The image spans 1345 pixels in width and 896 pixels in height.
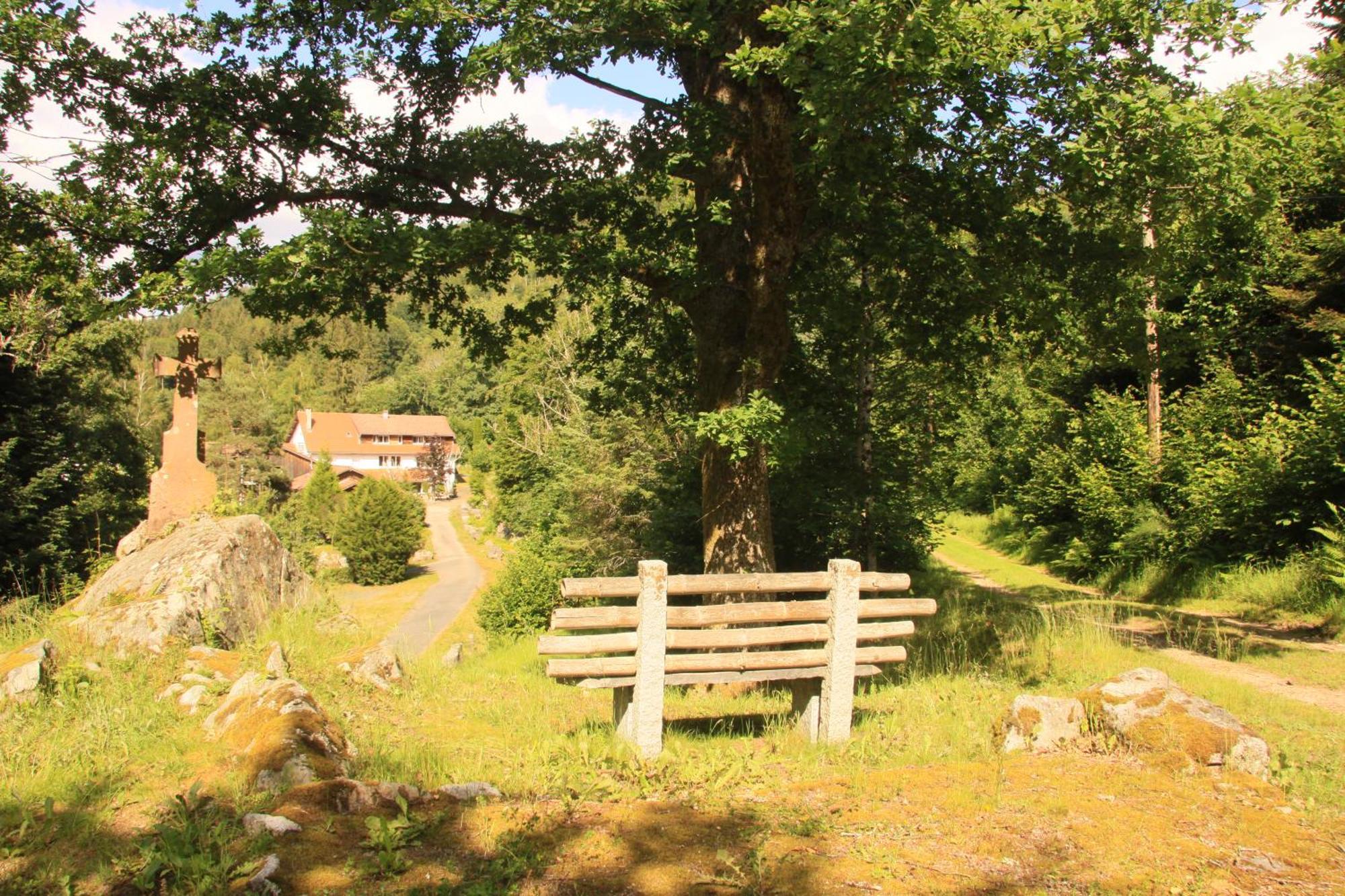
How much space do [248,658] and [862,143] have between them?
7246 millimetres

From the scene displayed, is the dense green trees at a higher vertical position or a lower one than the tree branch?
lower

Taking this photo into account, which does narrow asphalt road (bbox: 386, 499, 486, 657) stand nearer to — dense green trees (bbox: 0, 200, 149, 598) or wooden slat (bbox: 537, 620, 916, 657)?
wooden slat (bbox: 537, 620, 916, 657)

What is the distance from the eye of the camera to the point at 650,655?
572 centimetres

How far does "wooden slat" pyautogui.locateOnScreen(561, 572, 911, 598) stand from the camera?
557cm

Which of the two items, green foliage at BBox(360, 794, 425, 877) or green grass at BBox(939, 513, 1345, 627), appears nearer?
green foliage at BBox(360, 794, 425, 877)

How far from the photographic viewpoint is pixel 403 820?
4070mm

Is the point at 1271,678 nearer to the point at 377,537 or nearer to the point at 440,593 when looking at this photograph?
the point at 440,593

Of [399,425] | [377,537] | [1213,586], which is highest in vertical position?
[399,425]

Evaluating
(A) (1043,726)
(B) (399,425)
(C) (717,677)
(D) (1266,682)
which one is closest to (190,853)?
(C) (717,677)

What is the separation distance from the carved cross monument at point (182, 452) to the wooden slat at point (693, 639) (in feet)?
22.9

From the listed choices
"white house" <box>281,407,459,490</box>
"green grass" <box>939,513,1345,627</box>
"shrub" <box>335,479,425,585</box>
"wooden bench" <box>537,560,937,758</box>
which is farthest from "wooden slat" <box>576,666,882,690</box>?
"white house" <box>281,407,459,490</box>

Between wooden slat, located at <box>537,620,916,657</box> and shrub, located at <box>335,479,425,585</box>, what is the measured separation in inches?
1437

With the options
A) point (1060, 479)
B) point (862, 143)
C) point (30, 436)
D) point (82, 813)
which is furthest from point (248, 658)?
point (1060, 479)

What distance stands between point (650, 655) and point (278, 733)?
232 centimetres
